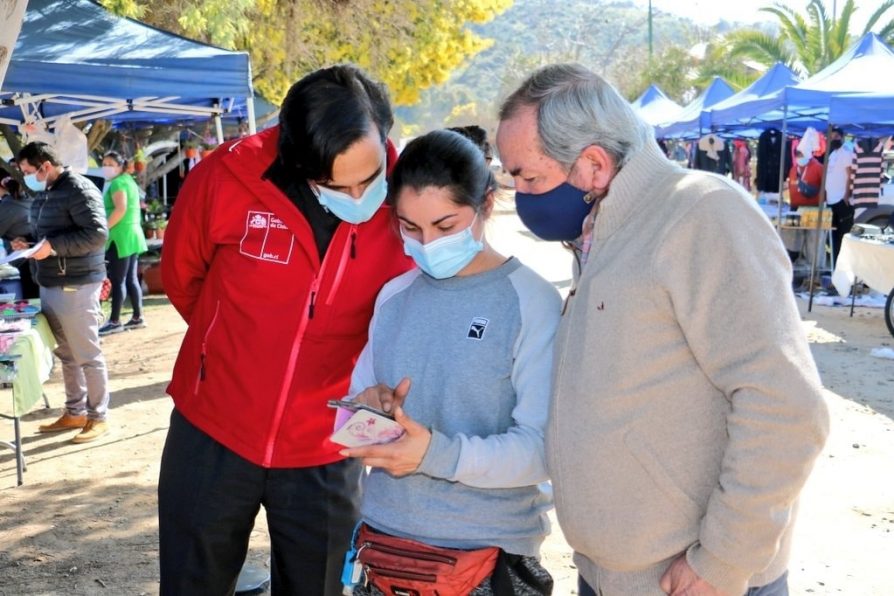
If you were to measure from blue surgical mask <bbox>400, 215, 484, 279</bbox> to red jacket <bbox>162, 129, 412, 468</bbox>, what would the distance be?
32 centimetres

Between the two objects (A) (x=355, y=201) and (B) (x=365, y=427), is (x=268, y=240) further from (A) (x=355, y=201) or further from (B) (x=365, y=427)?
(B) (x=365, y=427)

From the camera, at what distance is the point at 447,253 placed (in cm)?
220

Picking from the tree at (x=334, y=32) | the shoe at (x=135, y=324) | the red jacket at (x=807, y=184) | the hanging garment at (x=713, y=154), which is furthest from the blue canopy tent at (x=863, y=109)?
the hanging garment at (x=713, y=154)

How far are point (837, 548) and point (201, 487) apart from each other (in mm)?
3371

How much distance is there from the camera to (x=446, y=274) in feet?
7.24

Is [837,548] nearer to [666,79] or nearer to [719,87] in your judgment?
[719,87]

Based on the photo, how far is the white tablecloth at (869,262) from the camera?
32.4 feet

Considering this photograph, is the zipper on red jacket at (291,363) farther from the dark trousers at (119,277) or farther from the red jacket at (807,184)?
the red jacket at (807,184)

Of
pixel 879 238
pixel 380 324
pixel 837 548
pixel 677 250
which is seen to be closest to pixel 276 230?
pixel 380 324

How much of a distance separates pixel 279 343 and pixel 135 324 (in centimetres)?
896

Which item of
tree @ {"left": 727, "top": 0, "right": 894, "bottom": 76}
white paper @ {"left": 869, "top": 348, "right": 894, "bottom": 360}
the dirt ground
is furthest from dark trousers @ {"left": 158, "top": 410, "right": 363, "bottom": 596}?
tree @ {"left": 727, "top": 0, "right": 894, "bottom": 76}

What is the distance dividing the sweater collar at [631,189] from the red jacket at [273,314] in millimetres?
781

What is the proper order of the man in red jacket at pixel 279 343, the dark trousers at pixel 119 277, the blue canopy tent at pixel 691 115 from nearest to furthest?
the man in red jacket at pixel 279 343 → the dark trousers at pixel 119 277 → the blue canopy tent at pixel 691 115

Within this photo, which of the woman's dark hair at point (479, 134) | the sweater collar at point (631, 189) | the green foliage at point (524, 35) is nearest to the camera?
the sweater collar at point (631, 189)
